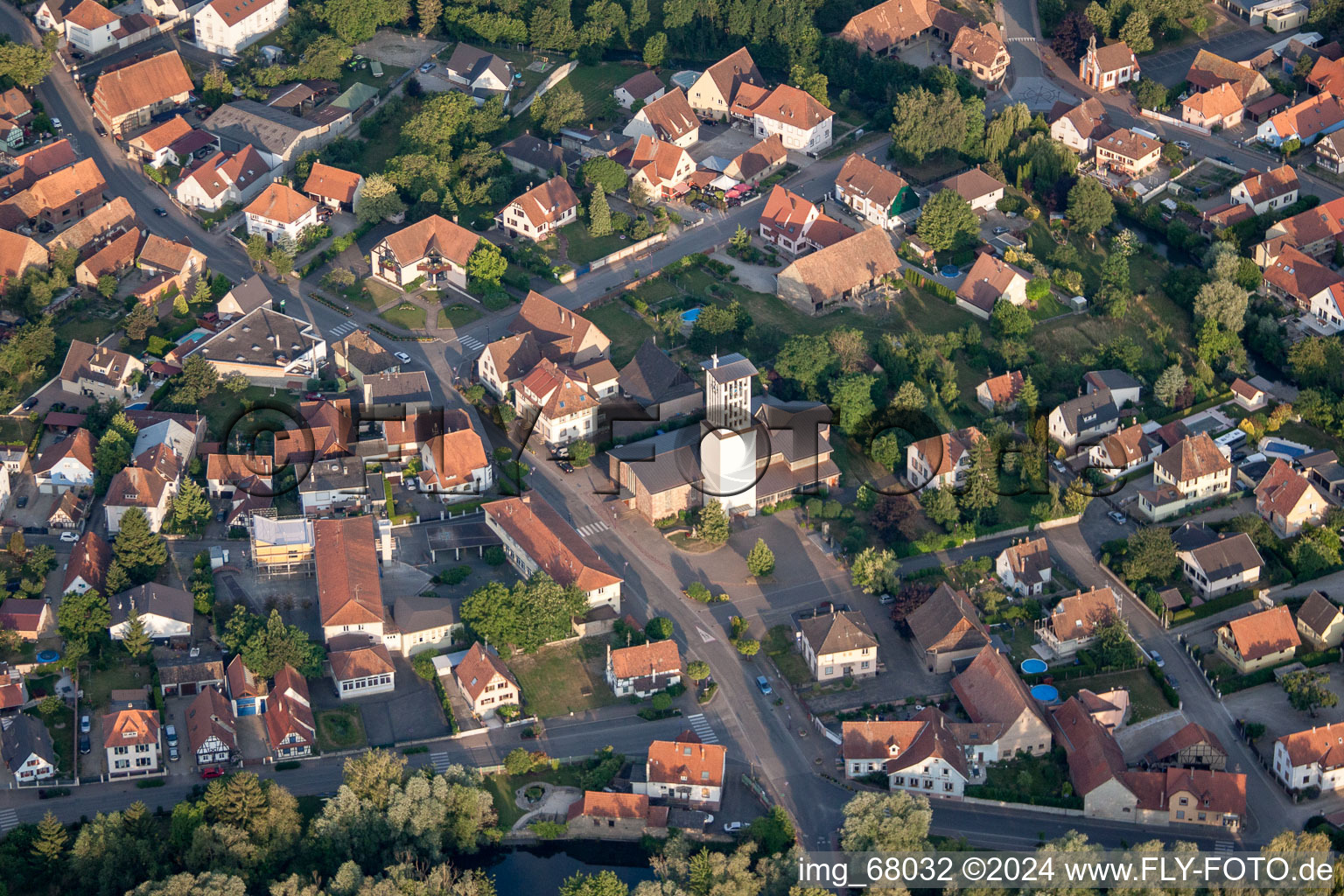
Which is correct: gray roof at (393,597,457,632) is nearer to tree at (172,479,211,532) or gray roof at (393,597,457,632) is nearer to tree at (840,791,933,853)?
tree at (172,479,211,532)

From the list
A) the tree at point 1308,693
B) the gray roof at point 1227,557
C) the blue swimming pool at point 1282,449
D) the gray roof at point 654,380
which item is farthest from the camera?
the gray roof at point 654,380

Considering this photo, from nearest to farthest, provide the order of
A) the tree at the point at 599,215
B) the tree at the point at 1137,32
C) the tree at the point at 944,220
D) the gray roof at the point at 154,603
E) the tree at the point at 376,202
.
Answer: the gray roof at the point at 154,603, the tree at the point at 944,220, the tree at the point at 599,215, the tree at the point at 376,202, the tree at the point at 1137,32

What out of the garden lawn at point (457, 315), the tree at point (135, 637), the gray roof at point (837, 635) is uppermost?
the tree at point (135, 637)

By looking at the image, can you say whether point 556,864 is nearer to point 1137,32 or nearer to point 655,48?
point 655,48

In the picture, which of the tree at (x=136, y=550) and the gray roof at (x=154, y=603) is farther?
the tree at (x=136, y=550)

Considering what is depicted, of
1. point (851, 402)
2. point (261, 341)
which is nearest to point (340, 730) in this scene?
point (261, 341)

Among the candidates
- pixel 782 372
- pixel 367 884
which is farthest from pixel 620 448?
pixel 367 884

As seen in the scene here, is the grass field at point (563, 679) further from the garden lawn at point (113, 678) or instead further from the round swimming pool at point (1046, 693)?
the round swimming pool at point (1046, 693)

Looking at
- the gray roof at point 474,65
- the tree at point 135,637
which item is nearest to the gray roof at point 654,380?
the tree at point 135,637

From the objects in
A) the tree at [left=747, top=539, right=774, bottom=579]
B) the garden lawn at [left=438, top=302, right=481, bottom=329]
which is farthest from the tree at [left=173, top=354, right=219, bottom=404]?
the tree at [left=747, top=539, right=774, bottom=579]
